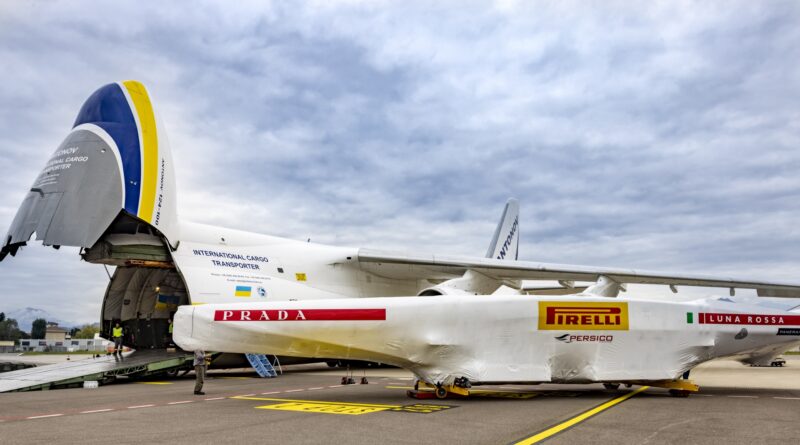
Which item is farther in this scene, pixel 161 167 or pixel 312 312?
pixel 161 167

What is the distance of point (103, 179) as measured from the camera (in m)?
13.6

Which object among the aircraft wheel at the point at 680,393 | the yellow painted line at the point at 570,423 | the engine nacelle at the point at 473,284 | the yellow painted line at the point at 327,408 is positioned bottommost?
the yellow painted line at the point at 327,408

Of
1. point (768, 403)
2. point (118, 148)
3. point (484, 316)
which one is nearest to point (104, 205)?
point (118, 148)

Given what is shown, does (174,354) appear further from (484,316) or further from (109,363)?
(484,316)

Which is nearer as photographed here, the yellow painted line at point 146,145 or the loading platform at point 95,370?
the loading platform at point 95,370

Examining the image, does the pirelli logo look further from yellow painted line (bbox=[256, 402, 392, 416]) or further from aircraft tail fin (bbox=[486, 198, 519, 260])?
aircraft tail fin (bbox=[486, 198, 519, 260])

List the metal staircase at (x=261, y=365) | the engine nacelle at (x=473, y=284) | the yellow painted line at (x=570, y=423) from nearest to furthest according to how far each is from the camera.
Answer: the yellow painted line at (x=570, y=423)
the metal staircase at (x=261, y=365)
the engine nacelle at (x=473, y=284)

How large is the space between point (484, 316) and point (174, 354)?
883 centimetres

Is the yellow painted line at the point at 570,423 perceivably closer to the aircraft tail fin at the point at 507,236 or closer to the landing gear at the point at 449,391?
the landing gear at the point at 449,391

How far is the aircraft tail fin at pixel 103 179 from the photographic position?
13.2 m

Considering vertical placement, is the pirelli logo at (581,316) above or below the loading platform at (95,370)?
above

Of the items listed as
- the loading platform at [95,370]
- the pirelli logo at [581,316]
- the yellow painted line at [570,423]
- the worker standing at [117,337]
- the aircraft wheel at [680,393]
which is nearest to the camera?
the yellow painted line at [570,423]

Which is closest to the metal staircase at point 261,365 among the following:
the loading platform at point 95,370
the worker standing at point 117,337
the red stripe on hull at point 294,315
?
the loading platform at point 95,370

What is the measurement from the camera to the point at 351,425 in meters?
7.28
